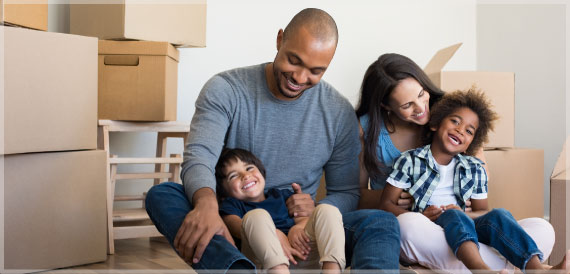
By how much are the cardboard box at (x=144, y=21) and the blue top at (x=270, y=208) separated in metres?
0.94

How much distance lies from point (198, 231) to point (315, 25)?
1.79ft

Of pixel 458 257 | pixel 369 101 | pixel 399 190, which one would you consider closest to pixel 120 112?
pixel 369 101

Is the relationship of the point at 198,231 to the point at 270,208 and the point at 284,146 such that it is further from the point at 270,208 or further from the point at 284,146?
the point at 284,146

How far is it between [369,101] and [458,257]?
21.8 inches

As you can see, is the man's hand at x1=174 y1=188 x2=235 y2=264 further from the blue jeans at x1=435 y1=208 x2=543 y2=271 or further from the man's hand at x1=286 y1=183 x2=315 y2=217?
the blue jeans at x1=435 y1=208 x2=543 y2=271

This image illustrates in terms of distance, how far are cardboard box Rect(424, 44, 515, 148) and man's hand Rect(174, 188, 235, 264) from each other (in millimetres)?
1188

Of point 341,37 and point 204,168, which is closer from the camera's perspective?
point 204,168

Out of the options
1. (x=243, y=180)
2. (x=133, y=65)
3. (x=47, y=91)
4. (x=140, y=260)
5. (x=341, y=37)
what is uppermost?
(x=341, y=37)

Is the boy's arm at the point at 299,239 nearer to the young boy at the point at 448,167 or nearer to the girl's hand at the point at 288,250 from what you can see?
the girl's hand at the point at 288,250

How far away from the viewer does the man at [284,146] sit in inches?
49.3

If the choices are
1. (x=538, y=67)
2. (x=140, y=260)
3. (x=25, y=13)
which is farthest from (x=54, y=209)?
(x=538, y=67)

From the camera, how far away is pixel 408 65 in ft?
5.65

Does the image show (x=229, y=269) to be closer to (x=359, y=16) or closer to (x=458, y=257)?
(x=458, y=257)

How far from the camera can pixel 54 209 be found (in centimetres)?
185
